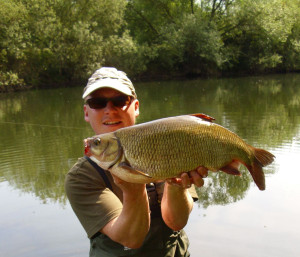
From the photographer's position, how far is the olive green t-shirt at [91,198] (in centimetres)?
206

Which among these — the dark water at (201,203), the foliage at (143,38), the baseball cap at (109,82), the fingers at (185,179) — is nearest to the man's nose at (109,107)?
the baseball cap at (109,82)

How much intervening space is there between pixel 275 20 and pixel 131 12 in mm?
12595

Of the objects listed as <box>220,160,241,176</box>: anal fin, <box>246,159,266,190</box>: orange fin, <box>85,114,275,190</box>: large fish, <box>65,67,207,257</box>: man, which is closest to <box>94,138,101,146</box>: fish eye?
<box>85,114,275,190</box>: large fish

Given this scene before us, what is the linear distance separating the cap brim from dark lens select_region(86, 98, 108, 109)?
51 mm

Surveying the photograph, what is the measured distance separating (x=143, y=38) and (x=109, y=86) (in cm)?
3259

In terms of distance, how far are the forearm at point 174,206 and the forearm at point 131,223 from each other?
6.8 inches

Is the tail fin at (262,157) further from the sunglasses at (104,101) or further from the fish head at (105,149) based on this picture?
the sunglasses at (104,101)

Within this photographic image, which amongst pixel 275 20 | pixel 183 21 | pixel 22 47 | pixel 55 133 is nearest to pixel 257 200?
pixel 55 133

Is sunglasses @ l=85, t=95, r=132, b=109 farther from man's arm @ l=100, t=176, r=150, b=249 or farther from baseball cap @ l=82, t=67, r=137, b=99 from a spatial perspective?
man's arm @ l=100, t=176, r=150, b=249

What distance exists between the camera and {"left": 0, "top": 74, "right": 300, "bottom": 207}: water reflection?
6004 millimetres

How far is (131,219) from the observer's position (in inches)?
75.9

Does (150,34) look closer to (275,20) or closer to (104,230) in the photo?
(275,20)

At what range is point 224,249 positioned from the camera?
4.08 meters

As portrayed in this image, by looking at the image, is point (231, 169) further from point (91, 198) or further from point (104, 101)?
point (104, 101)
